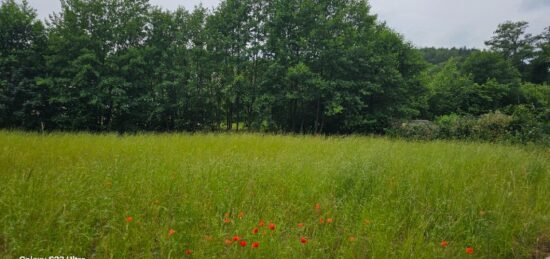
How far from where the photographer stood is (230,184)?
11.4 feet

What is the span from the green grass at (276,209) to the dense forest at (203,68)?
1053 centimetres

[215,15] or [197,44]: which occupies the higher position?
[215,15]

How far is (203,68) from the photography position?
16.4 m

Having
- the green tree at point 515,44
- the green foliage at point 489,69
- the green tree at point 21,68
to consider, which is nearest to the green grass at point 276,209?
the green tree at point 21,68

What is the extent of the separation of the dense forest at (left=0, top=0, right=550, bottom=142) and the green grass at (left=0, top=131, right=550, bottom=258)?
10526 millimetres

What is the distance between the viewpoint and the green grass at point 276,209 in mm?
2217

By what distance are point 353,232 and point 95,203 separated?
2719mm

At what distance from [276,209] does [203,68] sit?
49.4 ft

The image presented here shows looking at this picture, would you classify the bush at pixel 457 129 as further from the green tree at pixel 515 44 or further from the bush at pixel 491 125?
the green tree at pixel 515 44

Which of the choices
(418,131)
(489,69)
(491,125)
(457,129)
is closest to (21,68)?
(418,131)

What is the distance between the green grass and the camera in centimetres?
222

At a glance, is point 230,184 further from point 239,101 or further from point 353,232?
point 239,101

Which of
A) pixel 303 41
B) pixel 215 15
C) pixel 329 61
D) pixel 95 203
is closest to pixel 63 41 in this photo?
pixel 215 15

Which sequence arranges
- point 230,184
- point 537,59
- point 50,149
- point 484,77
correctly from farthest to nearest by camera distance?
1. point 537,59
2. point 484,77
3. point 50,149
4. point 230,184
